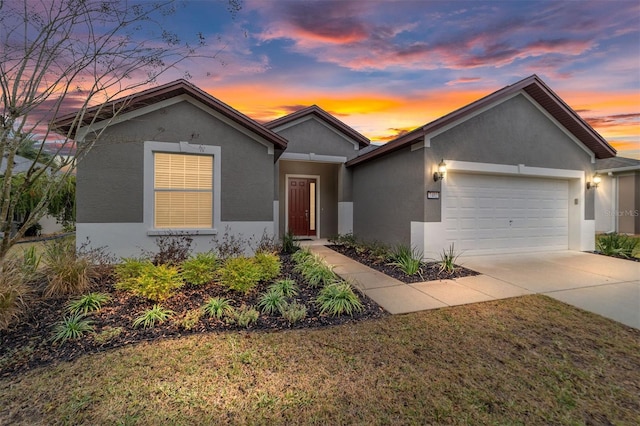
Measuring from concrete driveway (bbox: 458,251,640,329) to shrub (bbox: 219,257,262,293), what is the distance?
540cm

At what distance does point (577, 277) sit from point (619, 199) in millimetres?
13204

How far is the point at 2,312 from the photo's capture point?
371 cm

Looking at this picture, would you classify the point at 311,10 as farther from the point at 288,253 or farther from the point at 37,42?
the point at 288,253

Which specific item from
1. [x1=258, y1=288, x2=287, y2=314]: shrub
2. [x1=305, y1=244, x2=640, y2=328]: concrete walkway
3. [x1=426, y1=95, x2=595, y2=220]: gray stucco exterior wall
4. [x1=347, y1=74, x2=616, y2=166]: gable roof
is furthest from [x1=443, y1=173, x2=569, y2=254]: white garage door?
[x1=258, y1=288, x2=287, y2=314]: shrub

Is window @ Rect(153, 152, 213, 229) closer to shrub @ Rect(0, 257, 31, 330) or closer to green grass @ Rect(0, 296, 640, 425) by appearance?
shrub @ Rect(0, 257, 31, 330)

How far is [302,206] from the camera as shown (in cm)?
1236

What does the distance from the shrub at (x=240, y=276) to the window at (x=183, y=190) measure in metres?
2.89

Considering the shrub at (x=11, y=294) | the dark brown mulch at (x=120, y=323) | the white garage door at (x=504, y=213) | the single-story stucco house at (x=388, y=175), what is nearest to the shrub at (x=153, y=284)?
the dark brown mulch at (x=120, y=323)

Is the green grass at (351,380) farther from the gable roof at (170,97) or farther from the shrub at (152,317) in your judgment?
the gable roof at (170,97)

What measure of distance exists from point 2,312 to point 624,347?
7.93 meters

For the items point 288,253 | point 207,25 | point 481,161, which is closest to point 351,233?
point 288,253

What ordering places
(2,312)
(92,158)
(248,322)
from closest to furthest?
(2,312), (248,322), (92,158)

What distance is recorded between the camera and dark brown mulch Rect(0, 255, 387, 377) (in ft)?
10.6

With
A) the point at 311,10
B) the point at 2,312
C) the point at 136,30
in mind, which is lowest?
the point at 2,312
